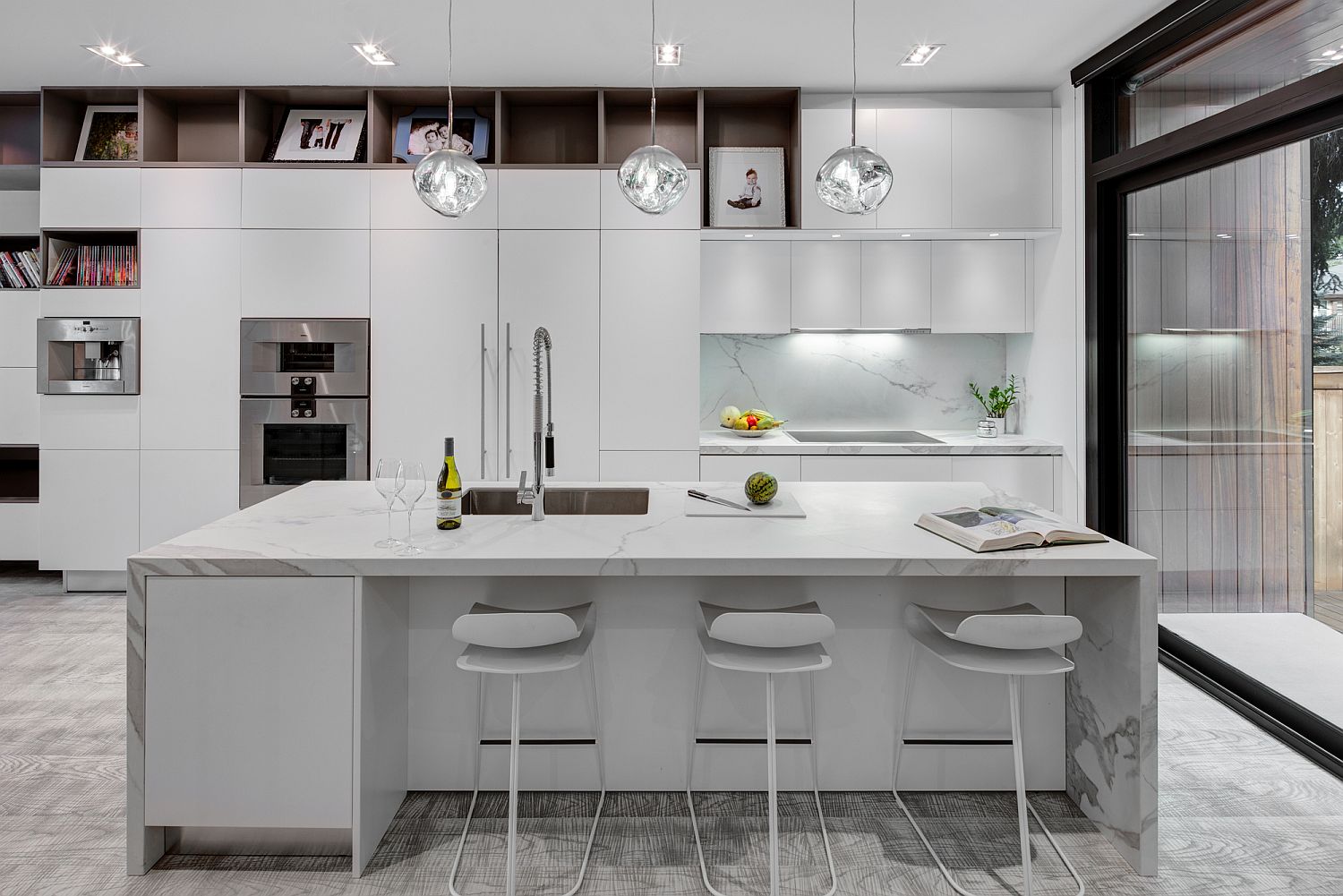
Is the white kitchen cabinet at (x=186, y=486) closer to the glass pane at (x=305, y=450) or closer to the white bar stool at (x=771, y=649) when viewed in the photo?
the glass pane at (x=305, y=450)

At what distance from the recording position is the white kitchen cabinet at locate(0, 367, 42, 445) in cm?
453

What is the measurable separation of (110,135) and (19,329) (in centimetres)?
117

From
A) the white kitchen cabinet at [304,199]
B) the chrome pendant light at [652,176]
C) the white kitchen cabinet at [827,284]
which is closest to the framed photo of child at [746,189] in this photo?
the white kitchen cabinet at [827,284]

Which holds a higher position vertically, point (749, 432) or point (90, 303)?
point (90, 303)

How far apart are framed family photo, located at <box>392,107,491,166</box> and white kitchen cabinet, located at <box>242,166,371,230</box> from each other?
0.99 feet

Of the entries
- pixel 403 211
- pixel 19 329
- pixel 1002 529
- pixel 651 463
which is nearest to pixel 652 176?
pixel 1002 529

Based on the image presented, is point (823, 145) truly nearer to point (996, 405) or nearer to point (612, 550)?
point (996, 405)

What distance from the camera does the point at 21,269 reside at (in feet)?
15.0

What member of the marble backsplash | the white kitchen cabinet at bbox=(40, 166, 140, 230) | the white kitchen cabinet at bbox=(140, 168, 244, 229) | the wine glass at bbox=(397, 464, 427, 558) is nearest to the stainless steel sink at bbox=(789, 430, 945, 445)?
the marble backsplash

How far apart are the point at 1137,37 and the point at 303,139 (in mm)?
3967

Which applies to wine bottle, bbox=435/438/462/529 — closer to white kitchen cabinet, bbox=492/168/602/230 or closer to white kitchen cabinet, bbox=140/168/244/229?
white kitchen cabinet, bbox=492/168/602/230

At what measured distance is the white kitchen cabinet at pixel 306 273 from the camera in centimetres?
419

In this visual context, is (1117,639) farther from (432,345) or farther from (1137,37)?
(432,345)

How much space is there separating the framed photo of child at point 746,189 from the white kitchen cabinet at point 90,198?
2.93 meters
